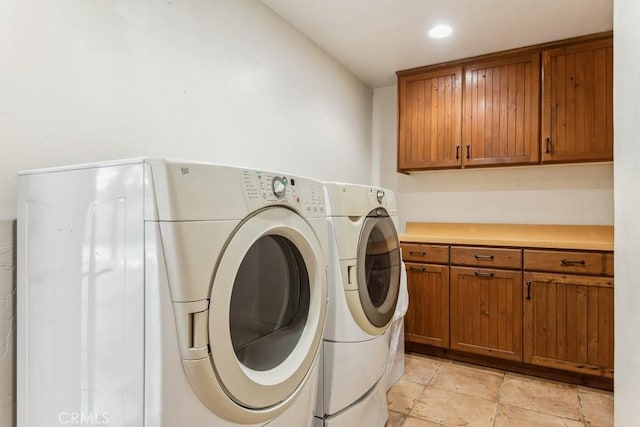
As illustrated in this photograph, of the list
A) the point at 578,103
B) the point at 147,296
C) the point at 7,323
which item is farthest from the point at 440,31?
the point at 7,323

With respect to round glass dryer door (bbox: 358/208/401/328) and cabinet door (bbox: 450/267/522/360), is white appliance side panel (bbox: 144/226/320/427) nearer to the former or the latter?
round glass dryer door (bbox: 358/208/401/328)

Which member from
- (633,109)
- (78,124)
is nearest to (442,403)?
(633,109)

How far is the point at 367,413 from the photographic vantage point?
1584 millimetres

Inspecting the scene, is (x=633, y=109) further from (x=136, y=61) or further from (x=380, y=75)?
(x=380, y=75)

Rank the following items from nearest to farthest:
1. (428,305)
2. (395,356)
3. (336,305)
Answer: (336,305)
(395,356)
(428,305)

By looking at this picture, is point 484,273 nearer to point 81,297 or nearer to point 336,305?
point 336,305

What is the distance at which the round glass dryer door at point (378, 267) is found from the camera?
1.56 m

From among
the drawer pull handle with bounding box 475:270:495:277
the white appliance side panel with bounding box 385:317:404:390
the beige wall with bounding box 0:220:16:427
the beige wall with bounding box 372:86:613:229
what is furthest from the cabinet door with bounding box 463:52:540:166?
the beige wall with bounding box 0:220:16:427

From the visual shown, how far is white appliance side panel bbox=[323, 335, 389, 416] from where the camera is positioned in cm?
138

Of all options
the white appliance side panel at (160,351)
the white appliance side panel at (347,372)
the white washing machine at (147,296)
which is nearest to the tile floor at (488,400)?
the white appliance side panel at (347,372)

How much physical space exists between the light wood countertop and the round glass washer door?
1693 mm

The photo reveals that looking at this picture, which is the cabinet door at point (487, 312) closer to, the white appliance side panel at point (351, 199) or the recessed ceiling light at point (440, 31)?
the white appliance side panel at point (351, 199)

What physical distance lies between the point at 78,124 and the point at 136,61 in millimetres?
377

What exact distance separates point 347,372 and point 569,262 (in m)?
1.73
